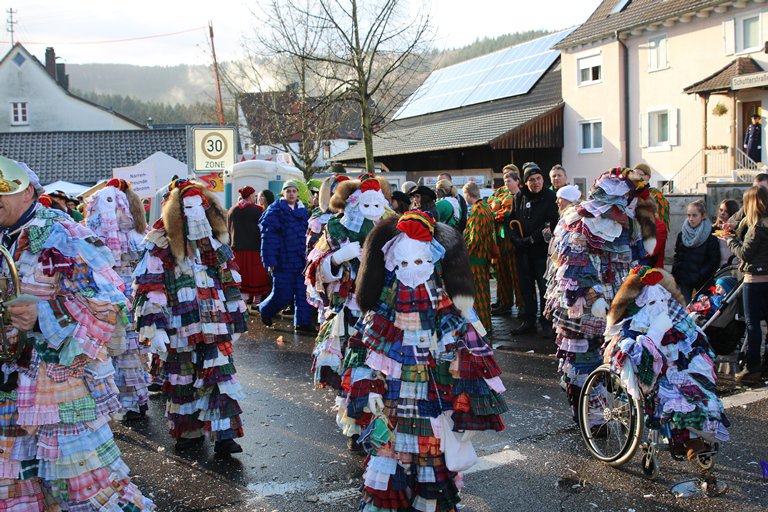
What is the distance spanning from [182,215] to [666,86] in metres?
→ 26.7

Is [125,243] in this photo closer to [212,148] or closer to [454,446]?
[454,446]

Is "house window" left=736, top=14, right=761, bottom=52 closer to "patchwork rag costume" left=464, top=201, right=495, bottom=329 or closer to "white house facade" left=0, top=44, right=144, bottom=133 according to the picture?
"patchwork rag costume" left=464, top=201, right=495, bottom=329

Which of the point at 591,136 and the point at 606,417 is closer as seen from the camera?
the point at 606,417

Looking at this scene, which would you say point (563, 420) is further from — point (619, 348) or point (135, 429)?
point (135, 429)

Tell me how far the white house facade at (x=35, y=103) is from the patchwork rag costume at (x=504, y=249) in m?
43.8

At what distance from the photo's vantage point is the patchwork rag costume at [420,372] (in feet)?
13.7

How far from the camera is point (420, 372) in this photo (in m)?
4.25

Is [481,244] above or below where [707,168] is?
below

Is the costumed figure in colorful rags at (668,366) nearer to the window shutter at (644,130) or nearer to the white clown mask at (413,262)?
the white clown mask at (413,262)

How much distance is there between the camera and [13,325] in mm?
3605

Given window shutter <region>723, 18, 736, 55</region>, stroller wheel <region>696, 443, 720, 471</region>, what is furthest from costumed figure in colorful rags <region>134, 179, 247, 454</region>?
window shutter <region>723, 18, 736, 55</region>

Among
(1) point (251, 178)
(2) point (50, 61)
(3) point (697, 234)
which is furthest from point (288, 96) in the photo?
(2) point (50, 61)

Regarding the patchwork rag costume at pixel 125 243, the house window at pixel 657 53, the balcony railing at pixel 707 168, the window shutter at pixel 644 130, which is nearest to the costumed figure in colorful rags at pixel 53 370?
the patchwork rag costume at pixel 125 243

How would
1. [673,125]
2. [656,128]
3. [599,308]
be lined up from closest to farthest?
[599,308] → [673,125] → [656,128]
